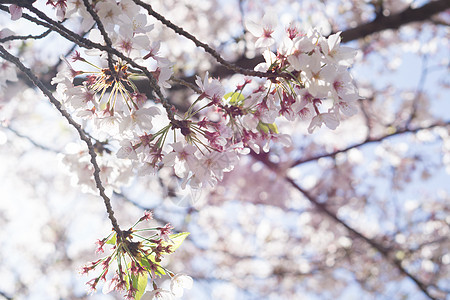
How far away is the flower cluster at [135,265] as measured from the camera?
2.82 ft

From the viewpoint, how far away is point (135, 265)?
2.87 ft

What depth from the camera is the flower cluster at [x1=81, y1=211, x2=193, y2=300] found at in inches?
33.8

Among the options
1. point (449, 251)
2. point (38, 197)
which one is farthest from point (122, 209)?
point (449, 251)

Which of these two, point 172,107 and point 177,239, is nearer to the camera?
point 172,107

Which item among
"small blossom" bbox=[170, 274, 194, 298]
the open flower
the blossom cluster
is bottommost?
"small blossom" bbox=[170, 274, 194, 298]

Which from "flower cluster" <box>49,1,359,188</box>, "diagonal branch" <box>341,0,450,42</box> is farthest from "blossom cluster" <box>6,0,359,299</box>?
"diagonal branch" <box>341,0,450,42</box>

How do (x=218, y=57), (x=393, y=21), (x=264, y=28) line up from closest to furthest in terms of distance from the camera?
(x=218, y=57) → (x=264, y=28) → (x=393, y=21)

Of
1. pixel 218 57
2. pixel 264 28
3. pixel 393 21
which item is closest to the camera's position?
pixel 218 57

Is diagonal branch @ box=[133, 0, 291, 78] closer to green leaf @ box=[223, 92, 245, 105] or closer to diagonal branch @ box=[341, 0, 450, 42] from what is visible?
green leaf @ box=[223, 92, 245, 105]

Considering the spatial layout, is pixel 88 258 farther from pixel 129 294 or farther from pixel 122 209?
pixel 129 294

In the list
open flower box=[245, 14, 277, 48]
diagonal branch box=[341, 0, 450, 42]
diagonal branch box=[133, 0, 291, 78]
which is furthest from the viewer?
diagonal branch box=[341, 0, 450, 42]

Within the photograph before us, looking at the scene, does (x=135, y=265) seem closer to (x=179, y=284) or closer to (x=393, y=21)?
(x=179, y=284)

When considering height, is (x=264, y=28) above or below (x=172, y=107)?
above

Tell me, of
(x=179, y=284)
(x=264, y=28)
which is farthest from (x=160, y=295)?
(x=264, y=28)
